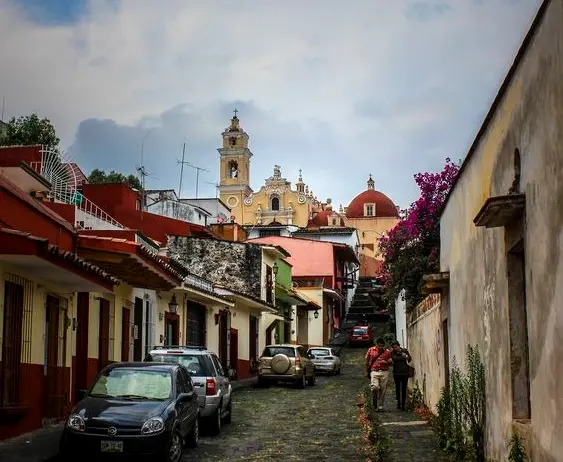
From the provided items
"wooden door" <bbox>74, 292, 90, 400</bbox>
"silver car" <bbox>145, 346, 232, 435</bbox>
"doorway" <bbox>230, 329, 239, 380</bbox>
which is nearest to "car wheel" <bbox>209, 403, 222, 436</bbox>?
"silver car" <bbox>145, 346, 232, 435</bbox>

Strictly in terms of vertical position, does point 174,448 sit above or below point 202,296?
below

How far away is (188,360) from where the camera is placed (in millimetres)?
17234

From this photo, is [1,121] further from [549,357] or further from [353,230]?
[353,230]

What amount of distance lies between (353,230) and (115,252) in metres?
57.1

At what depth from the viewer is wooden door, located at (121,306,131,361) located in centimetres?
2189

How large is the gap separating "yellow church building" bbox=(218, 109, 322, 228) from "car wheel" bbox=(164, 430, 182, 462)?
75.7m

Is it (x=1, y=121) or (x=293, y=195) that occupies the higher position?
(x=293, y=195)

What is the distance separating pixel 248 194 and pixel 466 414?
8110 cm

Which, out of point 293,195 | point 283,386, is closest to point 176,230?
point 283,386

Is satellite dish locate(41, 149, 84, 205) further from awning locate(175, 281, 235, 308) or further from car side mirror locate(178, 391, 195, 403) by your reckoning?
car side mirror locate(178, 391, 195, 403)

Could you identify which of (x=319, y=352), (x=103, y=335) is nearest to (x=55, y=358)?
(x=103, y=335)

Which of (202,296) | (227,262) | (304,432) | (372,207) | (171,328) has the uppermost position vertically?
(372,207)

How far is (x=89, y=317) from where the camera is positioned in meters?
19.1

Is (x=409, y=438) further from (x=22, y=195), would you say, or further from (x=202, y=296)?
(x=202, y=296)
